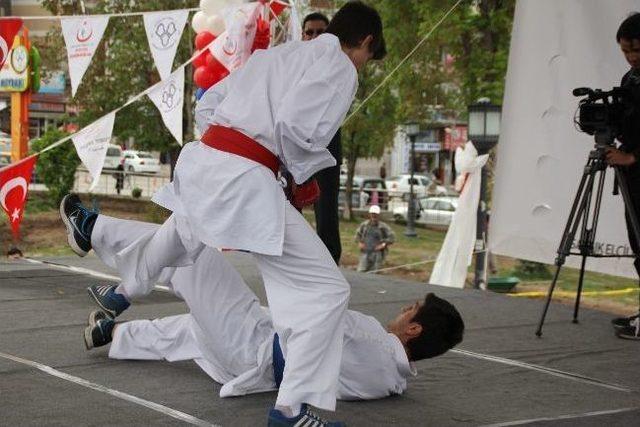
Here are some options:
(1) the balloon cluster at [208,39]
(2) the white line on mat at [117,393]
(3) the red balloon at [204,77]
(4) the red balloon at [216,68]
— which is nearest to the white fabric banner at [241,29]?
(4) the red balloon at [216,68]

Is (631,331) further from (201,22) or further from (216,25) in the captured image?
(201,22)

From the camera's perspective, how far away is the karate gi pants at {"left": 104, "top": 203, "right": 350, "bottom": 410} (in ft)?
10.8

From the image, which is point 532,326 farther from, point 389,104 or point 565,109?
point 389,104

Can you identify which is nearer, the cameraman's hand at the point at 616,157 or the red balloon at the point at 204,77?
the cameraman's hand at the point at 616,157

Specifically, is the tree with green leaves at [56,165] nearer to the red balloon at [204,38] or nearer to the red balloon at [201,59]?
the red balloon at [204,38]

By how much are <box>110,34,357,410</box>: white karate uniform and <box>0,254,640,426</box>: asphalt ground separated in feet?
1.43

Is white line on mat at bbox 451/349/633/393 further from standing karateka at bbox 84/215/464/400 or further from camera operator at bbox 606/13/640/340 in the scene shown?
camera operator at bbox 606/13/640/340

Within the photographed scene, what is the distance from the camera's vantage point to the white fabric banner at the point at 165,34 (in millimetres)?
8977

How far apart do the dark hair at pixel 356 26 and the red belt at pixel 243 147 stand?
48 cm

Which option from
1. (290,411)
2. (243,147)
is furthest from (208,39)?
(290,411)

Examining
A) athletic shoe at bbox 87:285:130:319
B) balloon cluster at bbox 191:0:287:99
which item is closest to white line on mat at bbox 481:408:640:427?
athletic shoe at bbox 87:285:130:319

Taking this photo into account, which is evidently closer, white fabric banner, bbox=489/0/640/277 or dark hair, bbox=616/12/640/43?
dark hair, bbox=616/12/640/43

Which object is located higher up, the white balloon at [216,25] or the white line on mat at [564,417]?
the white balloon at [216,25]

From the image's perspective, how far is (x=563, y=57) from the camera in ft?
25.1
